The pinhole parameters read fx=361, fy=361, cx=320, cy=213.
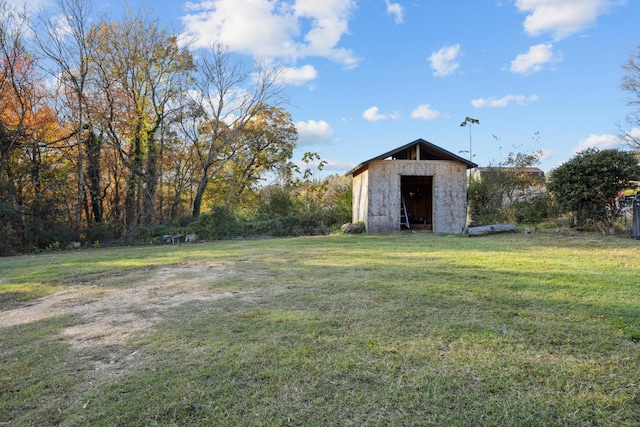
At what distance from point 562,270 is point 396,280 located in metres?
2.33

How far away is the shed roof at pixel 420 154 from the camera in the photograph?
40.3ft

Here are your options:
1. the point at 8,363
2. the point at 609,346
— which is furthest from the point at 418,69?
the point at 8,363

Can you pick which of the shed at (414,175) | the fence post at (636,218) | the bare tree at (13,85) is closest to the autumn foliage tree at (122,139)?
the bare tree at (13,85)

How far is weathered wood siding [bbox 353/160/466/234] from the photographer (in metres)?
12.5

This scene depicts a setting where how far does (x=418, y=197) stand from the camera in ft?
53.8

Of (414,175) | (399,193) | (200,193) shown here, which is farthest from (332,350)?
(200,193)

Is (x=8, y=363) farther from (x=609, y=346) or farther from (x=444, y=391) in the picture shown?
(x=609, y=346)

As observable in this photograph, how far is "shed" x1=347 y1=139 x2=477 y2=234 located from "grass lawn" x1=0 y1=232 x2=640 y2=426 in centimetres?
774

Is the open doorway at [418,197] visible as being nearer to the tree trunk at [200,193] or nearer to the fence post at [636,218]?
the fence post at [636,218]

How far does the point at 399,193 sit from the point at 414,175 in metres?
0.81

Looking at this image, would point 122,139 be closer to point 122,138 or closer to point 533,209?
point 122,138

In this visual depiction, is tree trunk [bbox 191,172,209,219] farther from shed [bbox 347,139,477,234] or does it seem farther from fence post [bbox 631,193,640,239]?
fence post [bbox 631,193,640,239]

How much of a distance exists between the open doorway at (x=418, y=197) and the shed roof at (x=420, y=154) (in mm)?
2666

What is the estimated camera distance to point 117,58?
1502 centimetres
